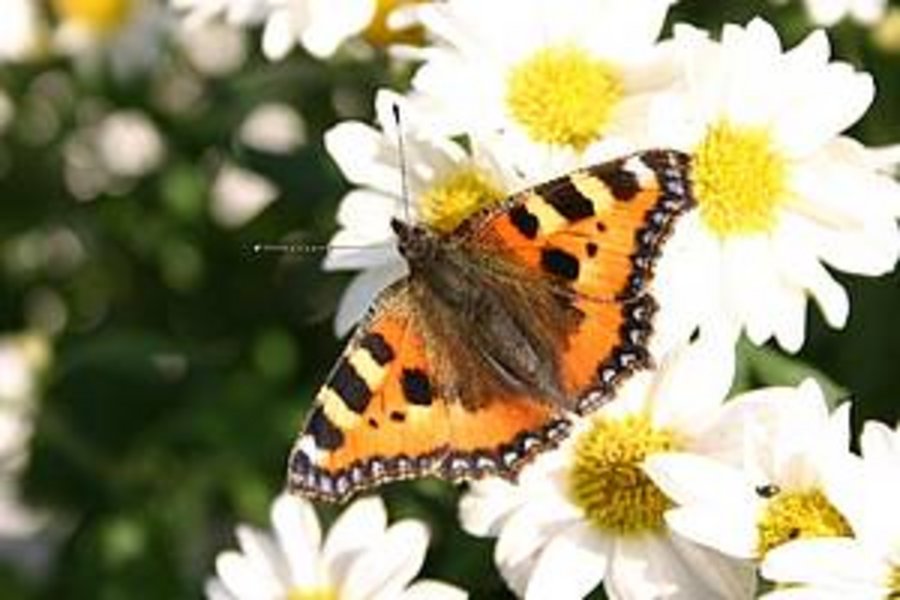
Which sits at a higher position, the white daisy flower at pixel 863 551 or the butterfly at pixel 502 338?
the butterfly at pixel 502 338

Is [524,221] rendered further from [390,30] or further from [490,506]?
[390,30]

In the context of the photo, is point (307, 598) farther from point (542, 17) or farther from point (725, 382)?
point (542, 17)

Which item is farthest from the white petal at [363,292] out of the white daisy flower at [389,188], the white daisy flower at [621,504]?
the white daisy flower at [621,504]

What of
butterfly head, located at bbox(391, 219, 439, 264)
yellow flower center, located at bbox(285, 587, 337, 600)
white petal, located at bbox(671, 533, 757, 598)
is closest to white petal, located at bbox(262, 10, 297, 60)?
butterfly head, located at bbox(391, 219, 439, 264)

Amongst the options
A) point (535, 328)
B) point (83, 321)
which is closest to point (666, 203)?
point (535, 328)

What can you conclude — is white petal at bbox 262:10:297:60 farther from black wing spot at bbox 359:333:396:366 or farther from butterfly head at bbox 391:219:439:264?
black wing spot at bbox 359:333:396:366

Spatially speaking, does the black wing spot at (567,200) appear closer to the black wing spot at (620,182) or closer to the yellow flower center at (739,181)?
the black wing spot at (620,182)
